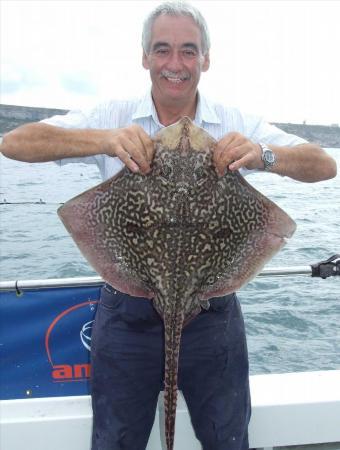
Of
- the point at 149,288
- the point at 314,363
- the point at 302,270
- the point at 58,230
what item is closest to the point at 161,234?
the point at 149,288

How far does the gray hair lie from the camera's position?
257cm

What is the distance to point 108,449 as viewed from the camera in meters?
2.75

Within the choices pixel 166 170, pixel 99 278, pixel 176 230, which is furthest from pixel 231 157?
pixel 99 278

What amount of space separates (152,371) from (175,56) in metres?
1.80

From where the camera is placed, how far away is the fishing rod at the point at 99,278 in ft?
10.9

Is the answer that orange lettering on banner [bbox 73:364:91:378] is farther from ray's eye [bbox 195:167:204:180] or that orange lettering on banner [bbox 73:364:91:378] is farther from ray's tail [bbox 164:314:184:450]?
ray's eye [bbox 195:167:204:180]

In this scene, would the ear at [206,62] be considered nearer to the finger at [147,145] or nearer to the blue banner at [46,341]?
the finger at [147,145]

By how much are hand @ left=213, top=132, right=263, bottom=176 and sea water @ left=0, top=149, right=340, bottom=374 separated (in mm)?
2240

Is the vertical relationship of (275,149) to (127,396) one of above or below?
above

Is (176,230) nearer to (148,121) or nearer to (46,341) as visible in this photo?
(148,121)

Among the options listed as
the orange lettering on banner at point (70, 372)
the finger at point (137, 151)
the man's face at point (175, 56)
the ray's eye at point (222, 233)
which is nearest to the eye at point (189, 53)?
the man's face at point (175, 56)

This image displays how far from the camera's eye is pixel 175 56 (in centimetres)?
259

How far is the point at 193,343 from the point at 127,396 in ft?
1.63

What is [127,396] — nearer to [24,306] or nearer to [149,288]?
[149,288]
